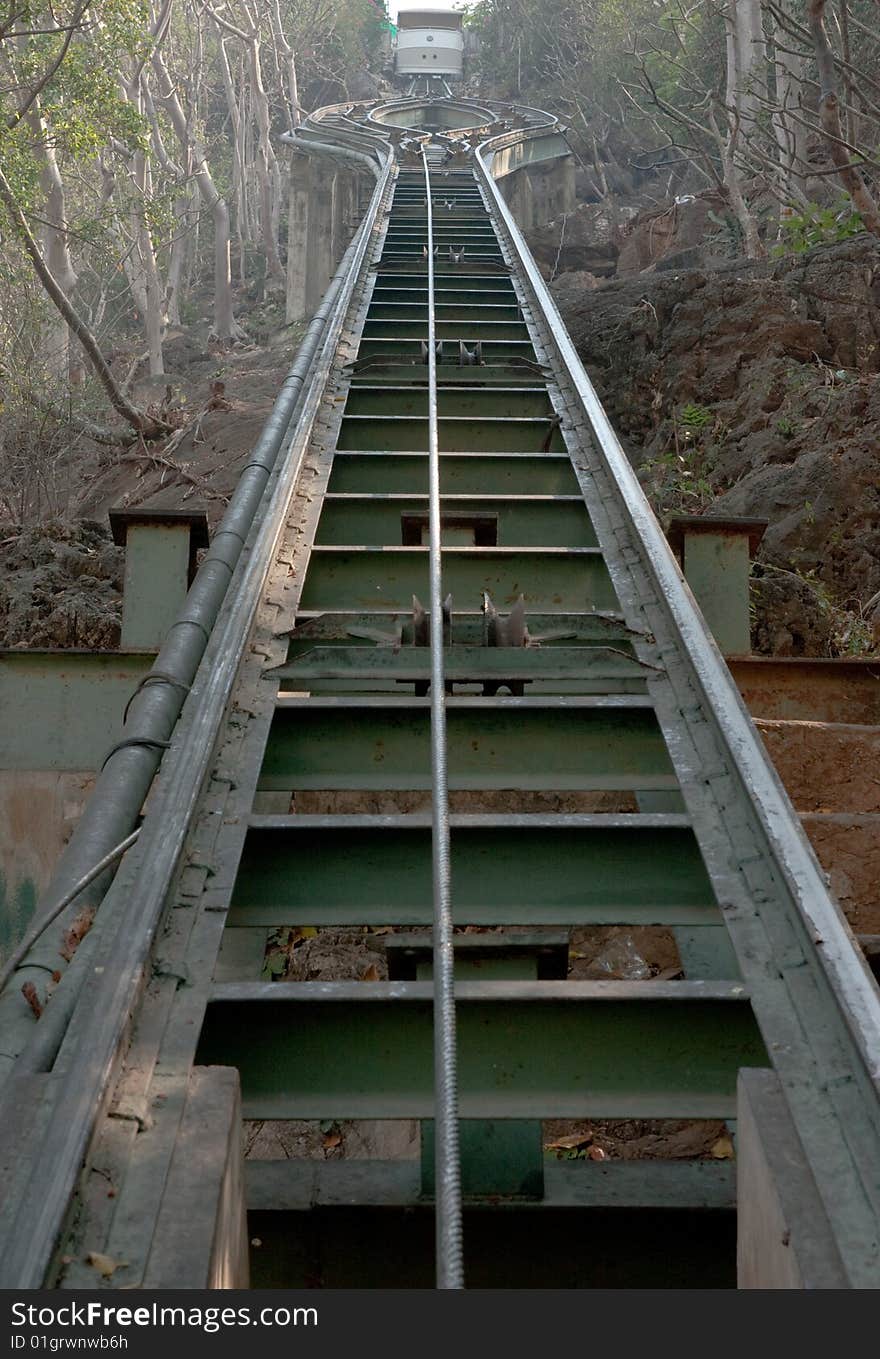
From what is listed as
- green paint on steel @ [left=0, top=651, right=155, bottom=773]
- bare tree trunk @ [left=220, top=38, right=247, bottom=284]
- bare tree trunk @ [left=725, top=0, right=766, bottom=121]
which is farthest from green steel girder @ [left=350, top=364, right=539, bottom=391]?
bare tree trunk @ [left=220, top=38, right=247, bottom=284]

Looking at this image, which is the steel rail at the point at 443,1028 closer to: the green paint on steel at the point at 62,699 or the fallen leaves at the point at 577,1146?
the fallen leaves at the point at 577,1146

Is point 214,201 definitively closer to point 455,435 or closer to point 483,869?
point 455,435

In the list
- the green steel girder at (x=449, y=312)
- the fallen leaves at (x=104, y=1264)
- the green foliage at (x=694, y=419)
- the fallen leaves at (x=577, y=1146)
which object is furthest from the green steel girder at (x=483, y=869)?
the green foliage at (x=694, y=419)

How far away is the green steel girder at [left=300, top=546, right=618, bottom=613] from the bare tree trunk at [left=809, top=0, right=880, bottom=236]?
3.83m

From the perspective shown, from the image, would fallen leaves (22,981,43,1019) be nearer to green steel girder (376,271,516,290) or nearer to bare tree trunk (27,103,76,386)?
green steel girder (376,271,516,290)

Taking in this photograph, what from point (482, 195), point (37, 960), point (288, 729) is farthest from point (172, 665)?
point (482, 195)

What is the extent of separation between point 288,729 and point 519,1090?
1774 millimetres

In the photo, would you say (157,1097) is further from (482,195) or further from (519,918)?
(482,195)

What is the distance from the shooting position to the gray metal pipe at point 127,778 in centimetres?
321

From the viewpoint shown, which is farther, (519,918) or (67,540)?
(67,540)

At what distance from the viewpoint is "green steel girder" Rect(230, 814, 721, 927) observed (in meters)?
3.62

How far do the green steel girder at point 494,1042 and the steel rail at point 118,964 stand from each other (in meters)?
0.26

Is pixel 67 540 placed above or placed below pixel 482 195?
below
